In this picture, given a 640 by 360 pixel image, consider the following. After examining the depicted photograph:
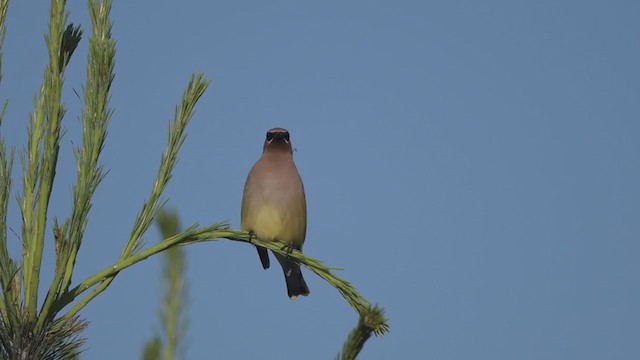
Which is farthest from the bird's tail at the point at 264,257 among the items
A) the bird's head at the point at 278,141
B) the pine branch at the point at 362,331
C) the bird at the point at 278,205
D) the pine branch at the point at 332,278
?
the pine branch at the point at 362,331

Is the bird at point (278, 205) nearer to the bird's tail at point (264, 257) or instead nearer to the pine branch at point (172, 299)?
the bird's tail at point (264, 257)

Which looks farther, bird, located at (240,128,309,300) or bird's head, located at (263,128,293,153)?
bird's head, located at (263,128,293,153)

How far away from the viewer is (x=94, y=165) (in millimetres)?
2805

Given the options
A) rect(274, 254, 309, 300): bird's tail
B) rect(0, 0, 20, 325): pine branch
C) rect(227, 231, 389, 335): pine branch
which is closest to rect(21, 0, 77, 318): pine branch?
rect(0, 0, 20, 325): pine branch

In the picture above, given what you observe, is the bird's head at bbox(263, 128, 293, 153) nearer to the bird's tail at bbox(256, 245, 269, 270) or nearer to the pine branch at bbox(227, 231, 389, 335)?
the bird's tail at bbox(256, 245, 269, 270)

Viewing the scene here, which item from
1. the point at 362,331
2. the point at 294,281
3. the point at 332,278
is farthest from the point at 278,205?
the point at 362,331

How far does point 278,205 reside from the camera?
683 centimetres

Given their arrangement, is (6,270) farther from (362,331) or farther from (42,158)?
(362,331)

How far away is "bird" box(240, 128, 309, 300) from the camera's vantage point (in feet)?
22.3

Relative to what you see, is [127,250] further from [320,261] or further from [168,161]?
[320,261]

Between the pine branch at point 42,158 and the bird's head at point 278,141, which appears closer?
the pine branch at point 42,158

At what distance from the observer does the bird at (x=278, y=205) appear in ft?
22.3

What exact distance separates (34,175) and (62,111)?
26 cm

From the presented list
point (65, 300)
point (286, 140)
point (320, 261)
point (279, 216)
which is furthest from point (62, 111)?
point (286, 140)
